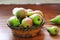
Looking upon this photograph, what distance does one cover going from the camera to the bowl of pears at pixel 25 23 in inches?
44.1

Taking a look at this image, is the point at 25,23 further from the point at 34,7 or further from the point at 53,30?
the point at 34,7

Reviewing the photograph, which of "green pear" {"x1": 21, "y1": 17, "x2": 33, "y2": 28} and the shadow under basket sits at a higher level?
A: "green pear" {"x1": 21, "y1": 17, "x2": 33, "y2": 28}

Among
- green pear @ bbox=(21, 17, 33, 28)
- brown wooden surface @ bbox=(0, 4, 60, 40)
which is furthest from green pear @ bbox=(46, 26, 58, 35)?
green pear @ bbox=(21, 17, 33, 28)

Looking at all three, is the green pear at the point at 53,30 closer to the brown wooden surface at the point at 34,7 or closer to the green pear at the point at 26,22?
the brown wooden surface at the point at 34,7

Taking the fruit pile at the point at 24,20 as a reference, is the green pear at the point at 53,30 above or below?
below

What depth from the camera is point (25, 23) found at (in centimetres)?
111

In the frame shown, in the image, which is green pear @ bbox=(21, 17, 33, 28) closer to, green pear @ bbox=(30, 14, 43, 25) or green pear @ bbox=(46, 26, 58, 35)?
green pear @ bbox=(30, 14, 43, 25)

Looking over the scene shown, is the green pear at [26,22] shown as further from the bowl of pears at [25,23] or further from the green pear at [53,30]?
the green pear at [53,30]

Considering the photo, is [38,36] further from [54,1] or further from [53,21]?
[54,1]

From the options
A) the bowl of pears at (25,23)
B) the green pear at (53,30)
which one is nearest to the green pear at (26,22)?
Result: the bowl of pears at (25,23)

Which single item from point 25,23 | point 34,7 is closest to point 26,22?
point 25,23

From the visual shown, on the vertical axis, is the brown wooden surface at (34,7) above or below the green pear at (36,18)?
below

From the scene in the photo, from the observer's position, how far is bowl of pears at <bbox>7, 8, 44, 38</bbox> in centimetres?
112

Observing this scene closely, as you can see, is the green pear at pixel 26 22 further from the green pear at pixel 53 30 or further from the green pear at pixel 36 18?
the green pear at pixel 53 30
